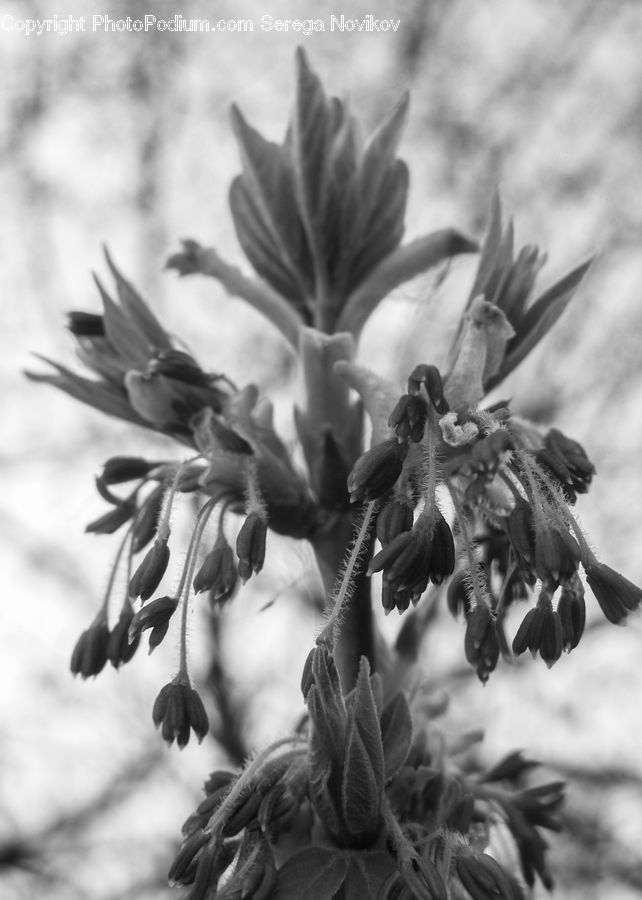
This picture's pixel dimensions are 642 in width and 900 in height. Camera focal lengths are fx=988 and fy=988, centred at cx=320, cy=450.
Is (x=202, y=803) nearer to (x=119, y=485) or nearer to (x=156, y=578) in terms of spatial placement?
(x=156, y=578)

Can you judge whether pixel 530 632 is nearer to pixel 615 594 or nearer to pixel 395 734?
pixel 615 594

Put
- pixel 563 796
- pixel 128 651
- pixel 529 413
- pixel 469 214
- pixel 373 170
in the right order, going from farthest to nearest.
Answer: pixel 469 214 < pixel 529 413 < pixel 373 170 < pixel 563 796 < pixel 128 651

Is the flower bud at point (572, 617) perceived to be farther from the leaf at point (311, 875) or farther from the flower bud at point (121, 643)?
the flower bud at point (121, 643)

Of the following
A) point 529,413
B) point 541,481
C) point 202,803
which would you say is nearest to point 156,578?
point 202,803

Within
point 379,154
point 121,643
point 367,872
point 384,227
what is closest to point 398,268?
point 384,227

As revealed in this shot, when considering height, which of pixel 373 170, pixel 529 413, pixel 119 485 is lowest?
pixel 119 485

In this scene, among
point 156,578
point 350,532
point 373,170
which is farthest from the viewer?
point 373,170
